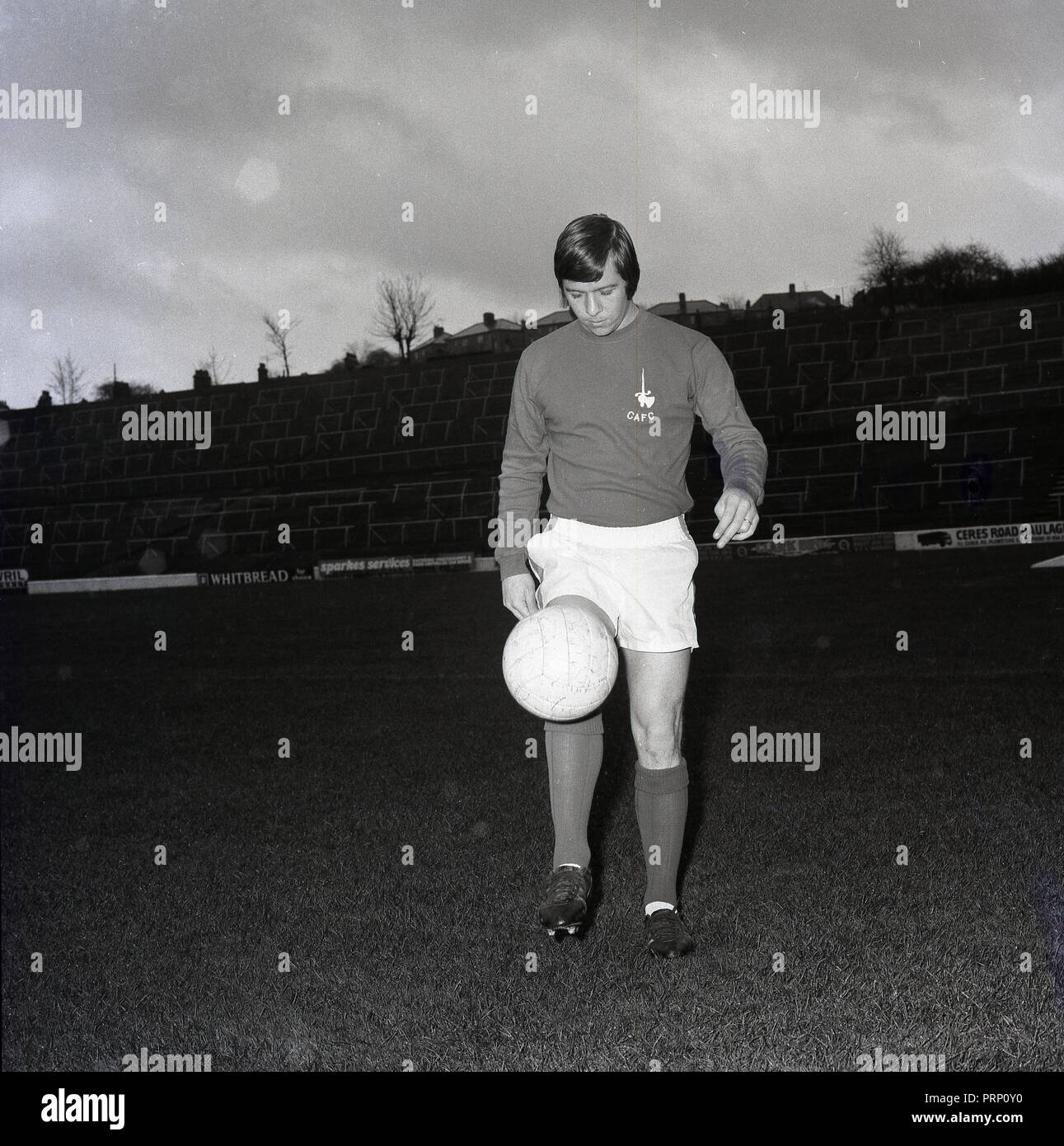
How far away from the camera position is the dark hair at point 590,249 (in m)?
3.60

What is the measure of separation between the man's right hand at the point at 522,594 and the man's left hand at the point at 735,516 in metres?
0.74

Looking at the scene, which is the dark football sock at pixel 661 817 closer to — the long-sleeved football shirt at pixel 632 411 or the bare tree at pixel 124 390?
the long-sleeved football shirt at pixel 632 411

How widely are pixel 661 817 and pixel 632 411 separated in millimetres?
1324

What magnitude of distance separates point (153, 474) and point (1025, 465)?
2825 centimetres

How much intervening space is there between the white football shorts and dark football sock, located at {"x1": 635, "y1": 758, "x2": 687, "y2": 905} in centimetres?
46

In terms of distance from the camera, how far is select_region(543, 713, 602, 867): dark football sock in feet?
13.0

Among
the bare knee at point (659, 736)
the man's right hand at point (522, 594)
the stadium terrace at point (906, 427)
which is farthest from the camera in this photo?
the stadium terrace at point (906, 427)

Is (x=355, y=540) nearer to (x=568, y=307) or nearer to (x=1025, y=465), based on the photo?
(x=1025, y=465)

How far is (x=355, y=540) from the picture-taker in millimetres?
34344

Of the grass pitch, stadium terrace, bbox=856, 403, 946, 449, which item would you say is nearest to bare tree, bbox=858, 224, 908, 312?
stadium terrace, bbox=856, 403, 946, 449

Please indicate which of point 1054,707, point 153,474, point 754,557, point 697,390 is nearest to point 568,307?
point 697,390

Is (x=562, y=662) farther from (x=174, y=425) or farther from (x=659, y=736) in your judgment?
(x=174, y=425)

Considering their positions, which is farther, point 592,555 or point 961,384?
point 961,384

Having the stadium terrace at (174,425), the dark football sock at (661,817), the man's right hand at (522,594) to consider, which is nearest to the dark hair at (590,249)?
the man's right hand at (522,594)
